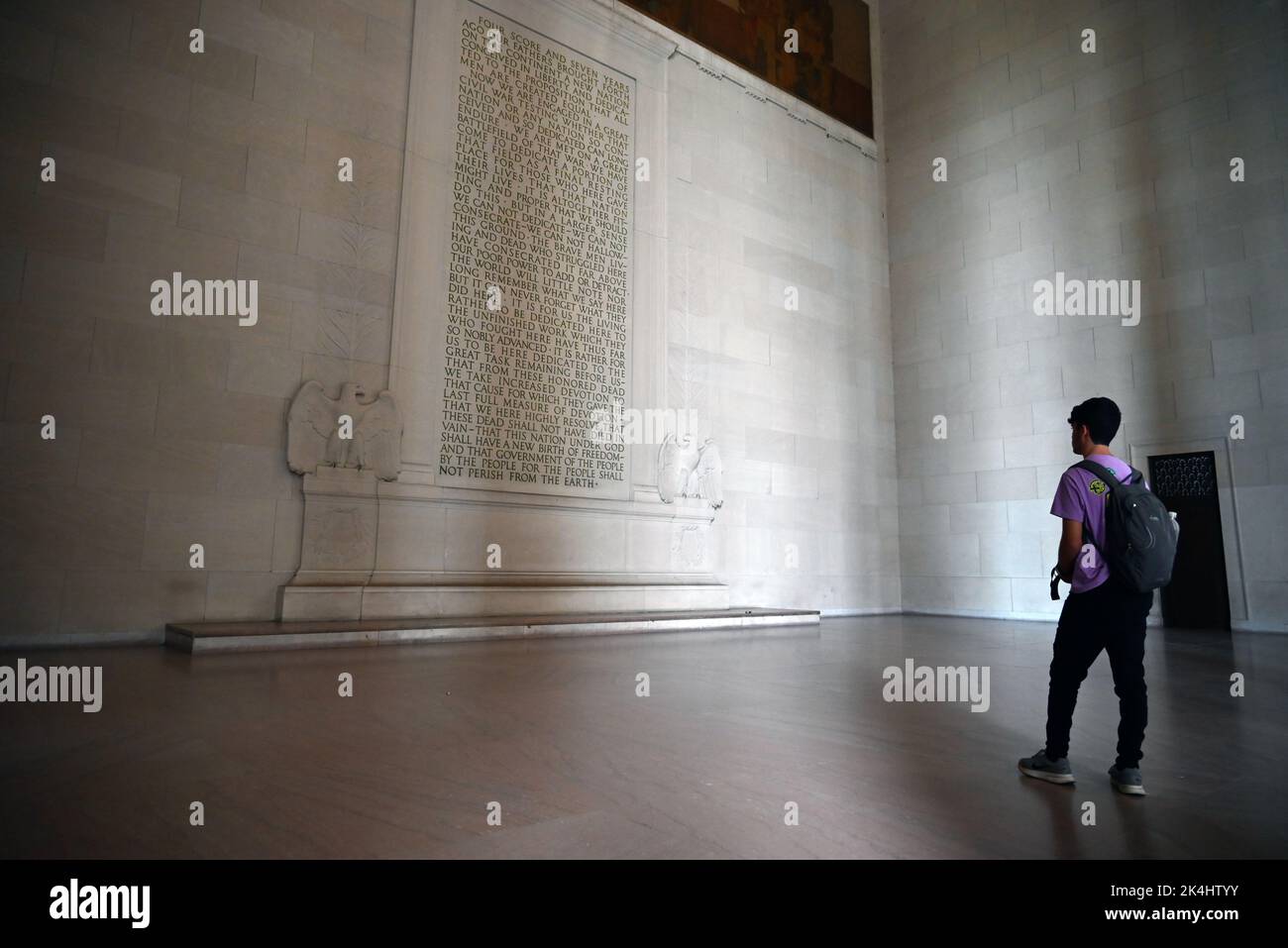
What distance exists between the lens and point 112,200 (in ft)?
21.4

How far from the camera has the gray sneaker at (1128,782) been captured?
8.13 ft

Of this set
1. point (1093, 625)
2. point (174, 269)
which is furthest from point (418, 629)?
point (1093, 625)

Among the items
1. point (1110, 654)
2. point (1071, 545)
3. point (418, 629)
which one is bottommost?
point (418, 629)

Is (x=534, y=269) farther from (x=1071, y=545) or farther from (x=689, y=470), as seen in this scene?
(x=1071, y=545)

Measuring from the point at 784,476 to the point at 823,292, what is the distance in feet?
10.7

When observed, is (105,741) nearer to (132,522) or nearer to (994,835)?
(994,835)

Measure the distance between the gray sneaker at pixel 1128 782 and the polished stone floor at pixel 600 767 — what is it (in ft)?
0.17

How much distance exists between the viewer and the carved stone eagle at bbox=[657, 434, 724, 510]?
9.56m

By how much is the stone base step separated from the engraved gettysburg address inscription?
170 centimetres

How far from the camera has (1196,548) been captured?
9.27 meters

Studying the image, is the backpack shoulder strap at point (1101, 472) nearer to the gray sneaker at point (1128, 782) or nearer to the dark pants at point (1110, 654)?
the dark pants at point (1110, 654)

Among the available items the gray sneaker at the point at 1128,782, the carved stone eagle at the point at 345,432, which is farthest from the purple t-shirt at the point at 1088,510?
the carved stone eagle at the point at 345,432

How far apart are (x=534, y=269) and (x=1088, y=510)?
7.29m

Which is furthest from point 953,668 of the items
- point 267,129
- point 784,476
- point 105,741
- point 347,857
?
point 267,129
